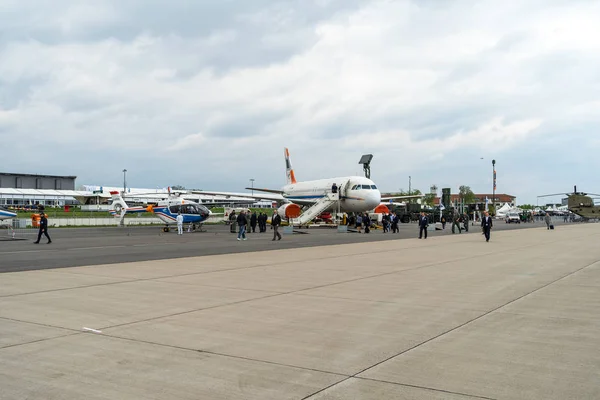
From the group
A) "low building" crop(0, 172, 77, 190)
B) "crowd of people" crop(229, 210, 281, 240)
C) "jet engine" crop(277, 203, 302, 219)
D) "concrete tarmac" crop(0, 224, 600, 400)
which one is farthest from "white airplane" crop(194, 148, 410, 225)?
"low building" crop(0, 172, 77, 190)

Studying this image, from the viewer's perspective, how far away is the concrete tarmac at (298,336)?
14.7 feet

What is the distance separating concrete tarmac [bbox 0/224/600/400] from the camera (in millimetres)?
4480

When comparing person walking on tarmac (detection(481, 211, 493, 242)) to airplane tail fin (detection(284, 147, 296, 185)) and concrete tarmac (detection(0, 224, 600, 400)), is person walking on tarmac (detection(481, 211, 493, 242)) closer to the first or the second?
concrete tarmac (detection(0, 224, 600, 400))

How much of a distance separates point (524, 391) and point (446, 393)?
2.10ft

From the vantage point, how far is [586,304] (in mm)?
8414

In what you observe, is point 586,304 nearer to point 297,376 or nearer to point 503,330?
point 503,330

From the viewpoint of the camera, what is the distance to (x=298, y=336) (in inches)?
245

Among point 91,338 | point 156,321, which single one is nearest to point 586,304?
point 156,321

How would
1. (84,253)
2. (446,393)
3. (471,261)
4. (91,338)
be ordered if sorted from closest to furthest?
(446,393) → (91,338) → (471,261) → (84,253)

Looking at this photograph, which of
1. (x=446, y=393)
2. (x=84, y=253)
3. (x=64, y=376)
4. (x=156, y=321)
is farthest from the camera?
(x=84, y=253)

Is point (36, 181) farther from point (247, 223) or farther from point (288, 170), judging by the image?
point (247, 223)

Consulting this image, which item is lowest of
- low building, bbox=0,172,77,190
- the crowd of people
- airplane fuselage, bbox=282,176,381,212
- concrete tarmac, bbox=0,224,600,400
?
concrete tarmac, bbox=0,224,600,400

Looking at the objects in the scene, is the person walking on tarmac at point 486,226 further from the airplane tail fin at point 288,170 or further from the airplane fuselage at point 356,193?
the airplane tail fin at point 288,170

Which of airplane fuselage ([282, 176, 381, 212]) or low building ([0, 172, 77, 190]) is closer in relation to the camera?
airplane fuselage ([282, 176, 381, 212])
